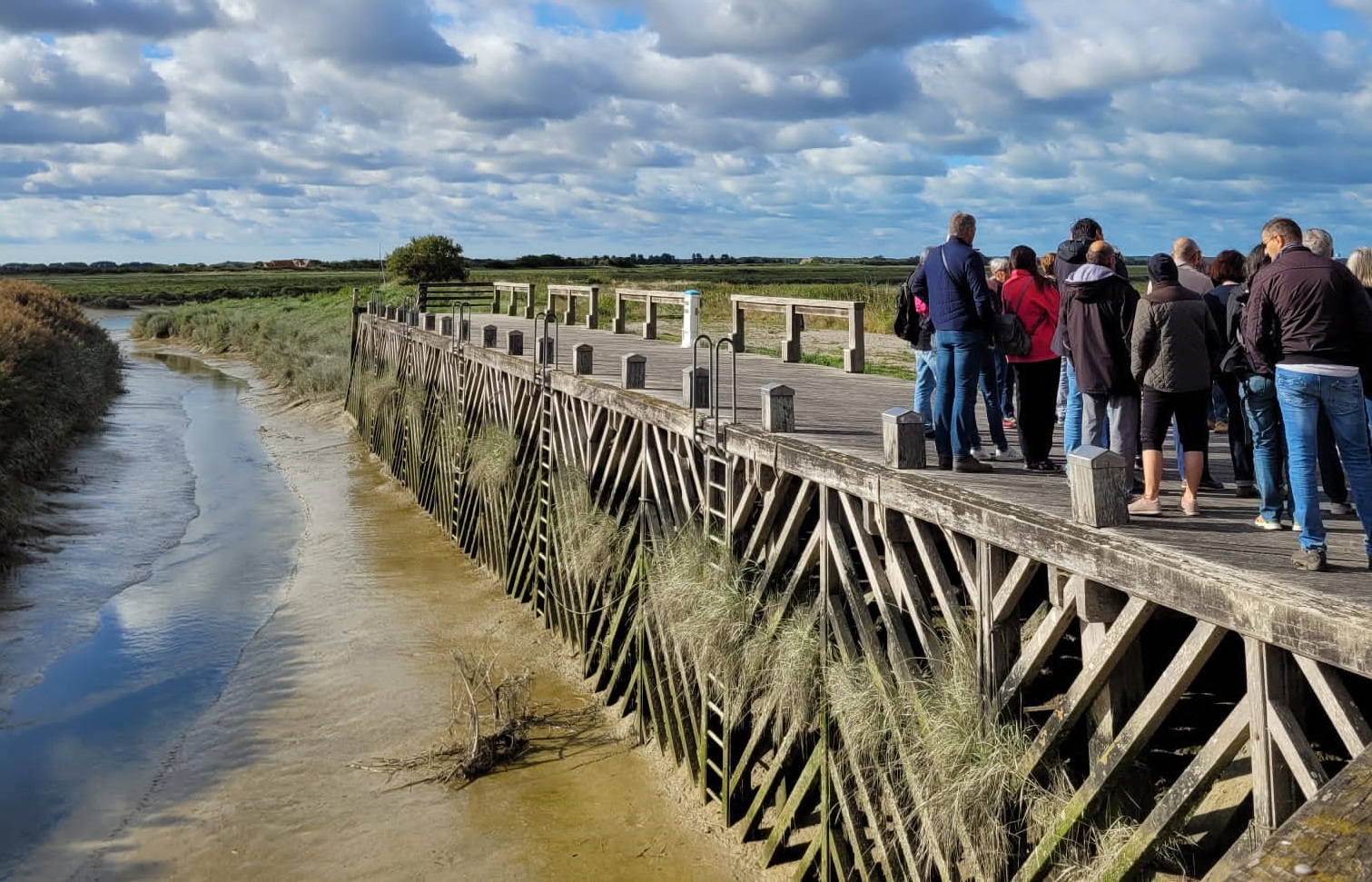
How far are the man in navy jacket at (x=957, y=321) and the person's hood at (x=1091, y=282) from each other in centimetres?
76

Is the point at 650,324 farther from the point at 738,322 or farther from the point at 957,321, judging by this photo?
the point at 957,321

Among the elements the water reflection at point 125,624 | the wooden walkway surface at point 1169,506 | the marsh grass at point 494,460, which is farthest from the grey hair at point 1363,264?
the marsh grass at point 494,460

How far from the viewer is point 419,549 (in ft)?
59.3

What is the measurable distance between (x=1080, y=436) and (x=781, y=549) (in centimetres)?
206

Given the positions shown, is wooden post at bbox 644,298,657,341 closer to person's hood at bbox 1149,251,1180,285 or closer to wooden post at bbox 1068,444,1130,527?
person's hood at bbox 1149,251,1180,285

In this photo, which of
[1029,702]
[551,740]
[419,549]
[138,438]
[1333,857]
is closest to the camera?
[1333,857]

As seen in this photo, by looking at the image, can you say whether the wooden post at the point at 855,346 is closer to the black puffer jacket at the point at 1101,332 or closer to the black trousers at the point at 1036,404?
the black trousers at the point at 1036,404

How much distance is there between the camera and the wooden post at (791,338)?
1584cm

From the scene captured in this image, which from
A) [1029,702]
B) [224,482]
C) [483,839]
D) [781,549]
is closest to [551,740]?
[483,839]

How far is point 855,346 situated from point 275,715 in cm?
772

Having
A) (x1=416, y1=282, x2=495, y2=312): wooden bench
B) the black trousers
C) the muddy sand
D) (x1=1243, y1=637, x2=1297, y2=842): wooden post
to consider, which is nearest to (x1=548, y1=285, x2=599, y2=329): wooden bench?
(x1=416, y1=282, x2=495, y2=312): wooden bench

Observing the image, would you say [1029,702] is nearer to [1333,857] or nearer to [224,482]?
[1333,857]

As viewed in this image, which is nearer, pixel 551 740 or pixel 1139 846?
pixel 1139 846

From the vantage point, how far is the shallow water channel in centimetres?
865
